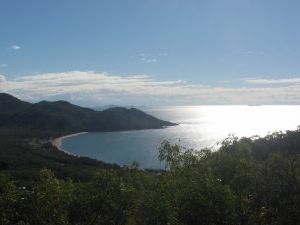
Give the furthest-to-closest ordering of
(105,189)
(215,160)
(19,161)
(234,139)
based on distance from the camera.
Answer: (19,161) → (234,139) → (215,160) → (105,189)

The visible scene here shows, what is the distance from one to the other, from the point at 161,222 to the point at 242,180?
37.7 feet

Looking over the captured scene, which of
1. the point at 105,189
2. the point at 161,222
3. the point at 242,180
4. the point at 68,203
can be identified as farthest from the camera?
the point at 242,180

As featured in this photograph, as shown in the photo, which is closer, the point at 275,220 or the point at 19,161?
the point at 275,220

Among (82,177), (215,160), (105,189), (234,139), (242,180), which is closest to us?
(105,189)

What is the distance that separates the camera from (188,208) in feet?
105

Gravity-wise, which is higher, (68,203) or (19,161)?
(68,203)

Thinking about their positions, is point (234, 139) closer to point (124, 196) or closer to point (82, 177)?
point (124, 196)

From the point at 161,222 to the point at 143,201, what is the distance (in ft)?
8.25

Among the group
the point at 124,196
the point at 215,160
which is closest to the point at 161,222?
the point at 124,196

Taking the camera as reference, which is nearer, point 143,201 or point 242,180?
point 143,201

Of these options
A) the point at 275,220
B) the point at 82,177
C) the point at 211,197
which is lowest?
the point at 82,177

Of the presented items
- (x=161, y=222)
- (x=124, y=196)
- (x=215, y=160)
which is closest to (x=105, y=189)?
(x=124, y=196)

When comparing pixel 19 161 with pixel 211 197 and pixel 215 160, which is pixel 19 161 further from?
pixel 211 197

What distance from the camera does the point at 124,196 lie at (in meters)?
34.5
